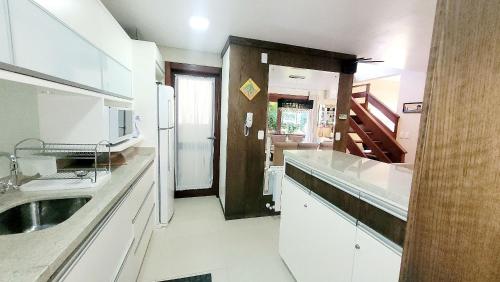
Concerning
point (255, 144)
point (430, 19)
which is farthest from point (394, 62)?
point (255, 144)

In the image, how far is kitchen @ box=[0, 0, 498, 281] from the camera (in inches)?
26.3

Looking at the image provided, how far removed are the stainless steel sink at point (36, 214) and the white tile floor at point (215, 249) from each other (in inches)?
38.1

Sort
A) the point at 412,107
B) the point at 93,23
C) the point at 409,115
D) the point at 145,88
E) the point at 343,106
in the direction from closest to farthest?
1. the point at 93,23
2. the point at 145,88
3. the point at 343,106
4. the point at 412,107
5. the point at 409,115

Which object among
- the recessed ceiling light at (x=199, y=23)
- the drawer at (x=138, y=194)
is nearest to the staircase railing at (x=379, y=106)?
the recessed ceiling light at (x=199, y=23)

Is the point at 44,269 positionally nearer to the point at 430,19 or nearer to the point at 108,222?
the point at 108,222

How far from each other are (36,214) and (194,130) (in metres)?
2.37

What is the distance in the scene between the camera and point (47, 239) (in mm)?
764

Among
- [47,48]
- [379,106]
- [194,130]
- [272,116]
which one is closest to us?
[47,48]

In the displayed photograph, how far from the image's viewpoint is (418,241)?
495 mm

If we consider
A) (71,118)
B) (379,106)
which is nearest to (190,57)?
(71,118)

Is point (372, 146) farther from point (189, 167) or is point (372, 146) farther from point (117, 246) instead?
point (117, 246)

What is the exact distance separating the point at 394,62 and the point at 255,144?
265cm

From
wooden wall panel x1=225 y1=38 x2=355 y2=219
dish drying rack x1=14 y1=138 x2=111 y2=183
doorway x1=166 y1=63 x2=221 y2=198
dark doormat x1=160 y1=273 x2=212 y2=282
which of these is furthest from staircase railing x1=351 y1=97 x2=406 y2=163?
dish drying rack x1=14 y1=138 x2=111 y2=183

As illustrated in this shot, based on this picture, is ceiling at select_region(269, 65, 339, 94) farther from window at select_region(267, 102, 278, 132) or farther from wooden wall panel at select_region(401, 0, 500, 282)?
wooden wall panel at select_region(401, 0, 500, 282)
